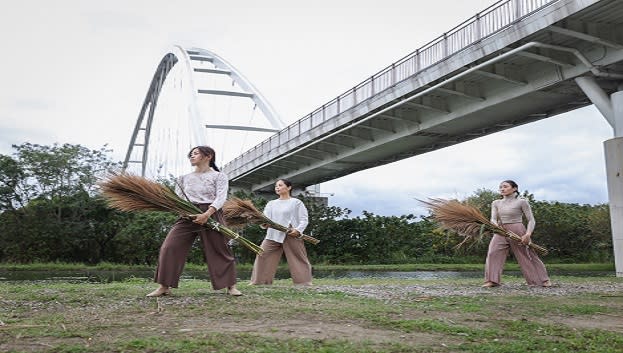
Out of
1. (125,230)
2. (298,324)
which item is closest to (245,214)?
(298,324)

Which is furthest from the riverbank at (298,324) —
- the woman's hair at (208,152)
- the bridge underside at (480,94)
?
the bridge underside at (480,94)

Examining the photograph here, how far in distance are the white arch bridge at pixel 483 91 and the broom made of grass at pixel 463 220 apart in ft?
17.0

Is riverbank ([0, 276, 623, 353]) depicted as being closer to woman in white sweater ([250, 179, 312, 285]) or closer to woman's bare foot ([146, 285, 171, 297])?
woman's bare foot ([146, 285, 171, 297])

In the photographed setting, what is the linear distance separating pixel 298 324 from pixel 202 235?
226 cm

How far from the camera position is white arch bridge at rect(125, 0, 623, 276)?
12.3 meters

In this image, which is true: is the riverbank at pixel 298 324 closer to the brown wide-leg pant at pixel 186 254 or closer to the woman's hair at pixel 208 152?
the brown wide-leg pant at pixel 186 254

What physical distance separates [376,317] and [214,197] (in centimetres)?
248

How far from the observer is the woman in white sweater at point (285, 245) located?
27.7 ft

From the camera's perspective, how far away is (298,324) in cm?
380

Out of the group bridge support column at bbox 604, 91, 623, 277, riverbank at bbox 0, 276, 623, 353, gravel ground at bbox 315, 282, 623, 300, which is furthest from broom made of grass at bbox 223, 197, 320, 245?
bridge support column at bbox 604, 91, 623, 277

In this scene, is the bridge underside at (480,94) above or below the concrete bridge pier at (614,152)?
above

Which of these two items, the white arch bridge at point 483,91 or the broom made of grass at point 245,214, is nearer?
the broom made of grass at point 245,214

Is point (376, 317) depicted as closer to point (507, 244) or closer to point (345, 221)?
point (507, 244)

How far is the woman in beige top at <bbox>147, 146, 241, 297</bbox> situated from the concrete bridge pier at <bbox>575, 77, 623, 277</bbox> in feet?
31.9
